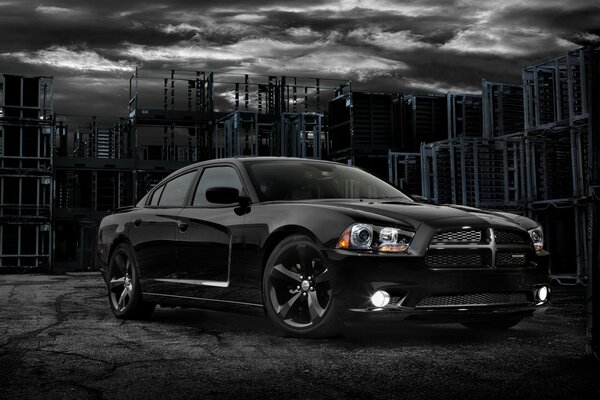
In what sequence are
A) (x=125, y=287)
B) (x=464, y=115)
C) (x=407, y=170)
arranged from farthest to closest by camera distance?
(x=464, y=115), (x=407, y=170), (x=125, y=287)

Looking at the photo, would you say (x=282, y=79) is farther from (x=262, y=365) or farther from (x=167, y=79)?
(x=262, y=365)

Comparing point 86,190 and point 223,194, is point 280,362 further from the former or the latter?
point 86,190

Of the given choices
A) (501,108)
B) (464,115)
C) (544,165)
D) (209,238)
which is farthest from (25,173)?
(209,238)

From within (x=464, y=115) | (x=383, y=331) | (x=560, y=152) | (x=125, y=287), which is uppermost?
(x=464, y=115)

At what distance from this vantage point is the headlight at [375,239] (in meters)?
5.23

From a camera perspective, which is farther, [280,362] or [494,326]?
[494,326]

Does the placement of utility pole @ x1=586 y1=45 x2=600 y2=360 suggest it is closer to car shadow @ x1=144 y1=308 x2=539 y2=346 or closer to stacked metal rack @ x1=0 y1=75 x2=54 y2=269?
car shadow @ x1=144 y1=308 x2=539 y2=346

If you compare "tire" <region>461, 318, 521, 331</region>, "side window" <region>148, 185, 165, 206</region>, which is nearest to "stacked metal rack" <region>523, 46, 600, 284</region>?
"tire" <region>461, 318, 521, 331</region>

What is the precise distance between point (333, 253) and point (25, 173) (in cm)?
2567

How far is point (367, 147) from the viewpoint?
976 inches

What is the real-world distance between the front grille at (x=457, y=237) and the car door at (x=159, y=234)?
8.32 feet

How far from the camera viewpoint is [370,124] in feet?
82.1

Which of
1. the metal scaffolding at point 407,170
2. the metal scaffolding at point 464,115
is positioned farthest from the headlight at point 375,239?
the metal scaffolding at point 464,115

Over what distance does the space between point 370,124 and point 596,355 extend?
67.0ft
